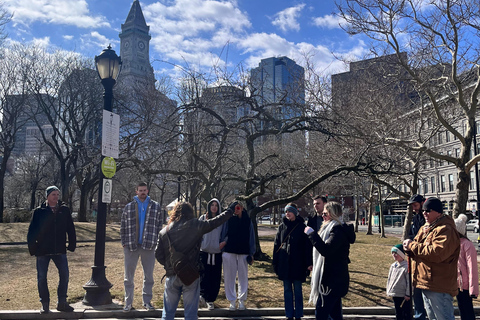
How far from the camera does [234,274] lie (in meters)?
7.12

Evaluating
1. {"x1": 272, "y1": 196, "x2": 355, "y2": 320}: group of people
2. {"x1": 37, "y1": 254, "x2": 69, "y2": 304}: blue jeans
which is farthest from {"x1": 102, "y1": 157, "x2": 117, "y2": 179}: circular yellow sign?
{"x1": 272, "y1": 196, "x2": 355, "y2": 320}: group of people

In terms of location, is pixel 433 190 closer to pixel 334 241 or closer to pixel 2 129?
pixel 2 129

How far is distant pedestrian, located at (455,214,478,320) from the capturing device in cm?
553

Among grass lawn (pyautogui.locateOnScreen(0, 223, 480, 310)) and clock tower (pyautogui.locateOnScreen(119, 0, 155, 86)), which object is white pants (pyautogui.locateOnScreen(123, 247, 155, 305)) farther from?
clock tower (pyautogui.locateOnScreen(119, 0, 155, 86))

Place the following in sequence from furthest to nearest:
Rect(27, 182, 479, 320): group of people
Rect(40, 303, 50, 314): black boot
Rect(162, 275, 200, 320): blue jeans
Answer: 1. Rect(40, 303, 50, 314): black boot
2. Rect(162, 275, 200, 320): blue jeans
3. Rect(27, 182, 479, 320): group of people

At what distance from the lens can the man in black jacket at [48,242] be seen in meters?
6.45

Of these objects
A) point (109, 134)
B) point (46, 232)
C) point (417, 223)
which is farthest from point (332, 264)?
point (109, 134)

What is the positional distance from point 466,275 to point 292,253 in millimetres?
2512

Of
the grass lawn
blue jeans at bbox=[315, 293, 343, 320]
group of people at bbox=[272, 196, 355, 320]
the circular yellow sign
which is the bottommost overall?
the grass lawn

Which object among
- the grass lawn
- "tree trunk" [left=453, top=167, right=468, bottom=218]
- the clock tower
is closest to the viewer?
the grass lawn

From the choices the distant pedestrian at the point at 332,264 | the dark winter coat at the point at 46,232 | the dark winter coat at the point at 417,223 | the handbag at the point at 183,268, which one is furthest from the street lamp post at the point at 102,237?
the dark winter coat at the point at 417,223

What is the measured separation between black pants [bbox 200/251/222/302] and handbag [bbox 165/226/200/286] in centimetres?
239

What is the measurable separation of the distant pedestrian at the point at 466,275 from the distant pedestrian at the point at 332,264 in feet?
6.25

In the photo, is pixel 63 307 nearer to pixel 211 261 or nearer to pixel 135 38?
pixel 211 261
